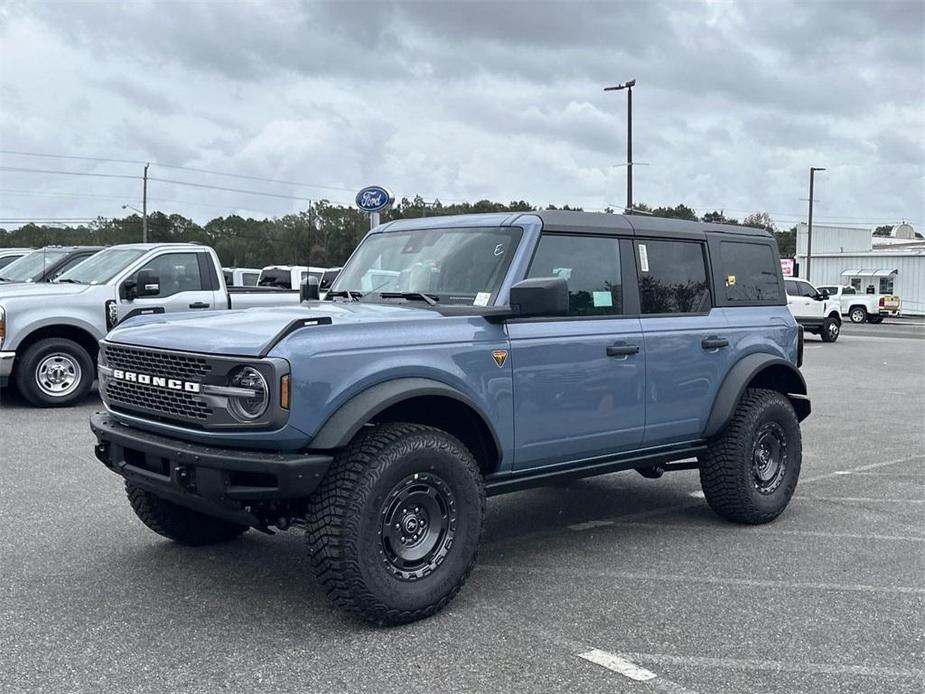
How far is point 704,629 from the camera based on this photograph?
4309mm

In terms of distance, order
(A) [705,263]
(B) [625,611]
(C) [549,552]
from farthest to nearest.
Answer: (A) [705,263] < (C) [549,552] < (B) [625,611]

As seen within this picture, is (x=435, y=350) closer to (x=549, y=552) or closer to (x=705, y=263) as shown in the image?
(x=549, y=552)

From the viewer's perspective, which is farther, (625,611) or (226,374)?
(625,611)

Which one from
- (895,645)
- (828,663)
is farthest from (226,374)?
(895,645)

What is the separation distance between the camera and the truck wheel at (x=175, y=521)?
529 centimetres

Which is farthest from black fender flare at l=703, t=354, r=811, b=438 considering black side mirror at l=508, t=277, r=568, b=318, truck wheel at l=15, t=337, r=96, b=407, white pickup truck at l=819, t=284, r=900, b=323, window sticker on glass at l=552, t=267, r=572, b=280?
white pickup truck at l=819, t=284, r=900, b=323

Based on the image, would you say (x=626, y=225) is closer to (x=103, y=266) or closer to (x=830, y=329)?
(x=103, y=266)

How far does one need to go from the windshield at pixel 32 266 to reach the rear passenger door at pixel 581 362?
1012cm

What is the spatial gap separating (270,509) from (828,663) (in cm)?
246

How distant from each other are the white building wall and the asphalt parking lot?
5221 cm

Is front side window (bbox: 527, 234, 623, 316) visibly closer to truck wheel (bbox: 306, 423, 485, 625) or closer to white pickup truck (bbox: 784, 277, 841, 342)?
truck wheel (bbox: 306, 423, 485, 625)

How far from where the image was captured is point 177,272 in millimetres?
11836

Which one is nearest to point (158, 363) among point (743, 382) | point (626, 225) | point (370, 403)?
point (370, 403)

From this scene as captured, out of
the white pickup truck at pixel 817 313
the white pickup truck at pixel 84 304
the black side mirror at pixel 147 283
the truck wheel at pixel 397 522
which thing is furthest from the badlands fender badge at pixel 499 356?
the white pickup truck at pixel 817 313
